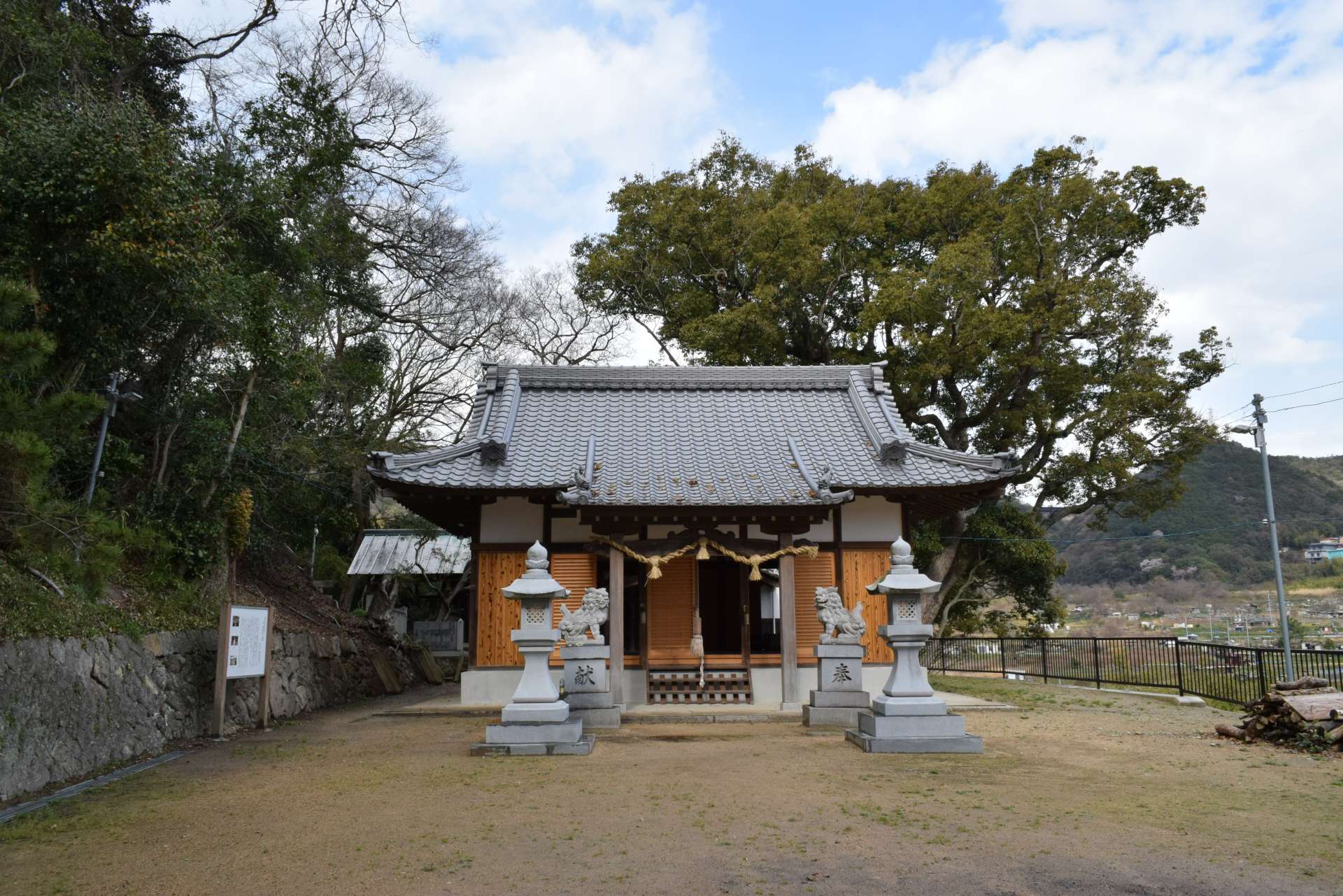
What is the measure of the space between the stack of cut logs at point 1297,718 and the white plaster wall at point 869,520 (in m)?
5.18

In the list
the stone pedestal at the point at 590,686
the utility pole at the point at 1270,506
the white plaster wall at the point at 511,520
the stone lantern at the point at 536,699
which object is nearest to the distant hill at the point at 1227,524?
the utility pole at the point at 1270,506

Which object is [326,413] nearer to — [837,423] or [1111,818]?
[837,423]

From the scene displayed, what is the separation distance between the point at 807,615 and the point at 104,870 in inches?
406

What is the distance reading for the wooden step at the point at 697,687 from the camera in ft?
41.3

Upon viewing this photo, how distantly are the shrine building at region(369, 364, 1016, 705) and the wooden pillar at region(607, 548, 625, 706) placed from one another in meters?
0.03

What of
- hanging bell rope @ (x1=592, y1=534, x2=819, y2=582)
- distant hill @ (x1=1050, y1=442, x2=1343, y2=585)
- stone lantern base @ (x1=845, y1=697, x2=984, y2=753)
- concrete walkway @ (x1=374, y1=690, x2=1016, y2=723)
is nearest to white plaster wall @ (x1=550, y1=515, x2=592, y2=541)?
hanging bell rope @ (x1=592, y1=534, x2=819, y2=582)

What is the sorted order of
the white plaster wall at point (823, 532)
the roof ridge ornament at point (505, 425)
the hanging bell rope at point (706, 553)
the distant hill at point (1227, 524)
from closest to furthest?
the hanging bell rope at point (706, 553)
the roof ridge ornament at point (505, 425)
the white plaster wall at point (823, 532)
the distant hill at point (1227, 524)

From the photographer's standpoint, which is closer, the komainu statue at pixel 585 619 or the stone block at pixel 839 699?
the komainu statue at pixel 585 619

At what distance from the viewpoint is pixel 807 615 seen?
13719 millimetres

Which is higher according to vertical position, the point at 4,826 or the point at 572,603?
the point at 572,603

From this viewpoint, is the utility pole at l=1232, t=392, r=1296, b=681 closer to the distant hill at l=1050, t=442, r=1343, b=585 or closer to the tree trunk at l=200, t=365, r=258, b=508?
the tree trunk at l=200, t=365, r=258, b=508

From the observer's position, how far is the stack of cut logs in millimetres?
8891

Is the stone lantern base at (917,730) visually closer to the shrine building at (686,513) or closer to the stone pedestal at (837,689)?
the stone pedestal at (837,689)

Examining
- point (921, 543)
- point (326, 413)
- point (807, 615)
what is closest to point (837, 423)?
point (807, 615)
